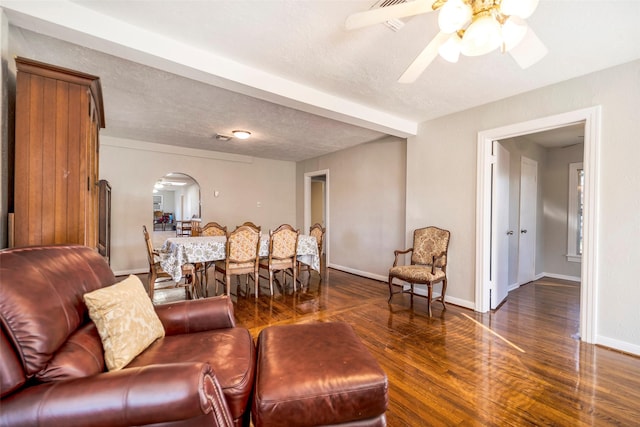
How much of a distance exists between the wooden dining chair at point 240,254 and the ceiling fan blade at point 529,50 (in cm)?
309

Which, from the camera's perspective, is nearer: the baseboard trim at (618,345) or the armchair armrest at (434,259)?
the baseboard trim at (618,345)

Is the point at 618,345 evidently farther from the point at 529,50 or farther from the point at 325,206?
the point at 325,206

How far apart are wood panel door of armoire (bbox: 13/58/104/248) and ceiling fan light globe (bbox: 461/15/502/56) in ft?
7.01

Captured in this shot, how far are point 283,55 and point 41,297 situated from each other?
2.10 metres

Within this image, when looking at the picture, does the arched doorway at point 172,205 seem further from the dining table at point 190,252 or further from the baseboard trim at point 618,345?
the baseboard trim at point 618,345

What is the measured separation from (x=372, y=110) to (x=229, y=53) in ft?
5.78

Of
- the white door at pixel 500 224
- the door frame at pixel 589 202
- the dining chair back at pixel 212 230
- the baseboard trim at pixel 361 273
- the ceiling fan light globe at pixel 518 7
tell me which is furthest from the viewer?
the baseboard trim at pixel 361 273

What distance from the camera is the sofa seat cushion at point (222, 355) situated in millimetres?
1117

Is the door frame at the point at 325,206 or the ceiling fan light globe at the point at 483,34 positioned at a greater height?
the ceiling fan light globe at the point at 483,34

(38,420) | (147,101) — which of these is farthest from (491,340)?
(147,101)

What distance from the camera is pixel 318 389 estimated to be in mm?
1118

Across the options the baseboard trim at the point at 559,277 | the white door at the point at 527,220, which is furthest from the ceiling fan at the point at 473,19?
the baseboard trim at the point at 559,277

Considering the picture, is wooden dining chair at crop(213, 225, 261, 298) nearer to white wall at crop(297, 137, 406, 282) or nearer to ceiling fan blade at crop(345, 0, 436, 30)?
white wall at crop(297, 137, 406, 282)

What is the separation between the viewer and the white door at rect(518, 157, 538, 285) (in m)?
4.29
